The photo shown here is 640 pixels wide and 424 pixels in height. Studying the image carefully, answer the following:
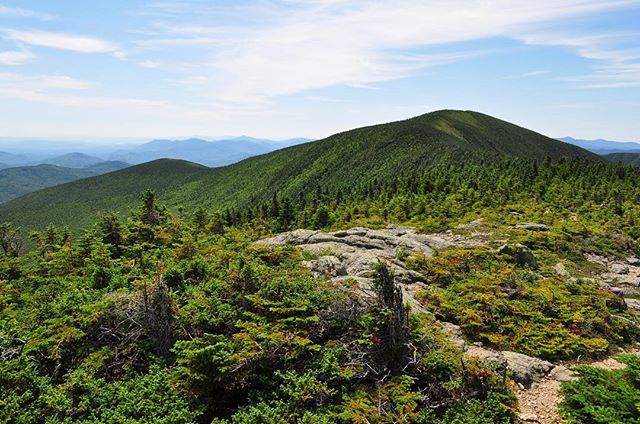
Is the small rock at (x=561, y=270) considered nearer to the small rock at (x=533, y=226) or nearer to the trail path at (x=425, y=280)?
the trail path at (x=425, y=280)

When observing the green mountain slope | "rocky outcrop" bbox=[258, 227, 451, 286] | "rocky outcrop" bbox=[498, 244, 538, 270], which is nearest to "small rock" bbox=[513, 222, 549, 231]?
"rocky outcrop" bbox=[258, 227, 451, 286]

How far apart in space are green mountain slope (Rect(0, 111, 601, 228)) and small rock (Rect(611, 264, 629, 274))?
197 ft

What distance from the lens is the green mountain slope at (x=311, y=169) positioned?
104m

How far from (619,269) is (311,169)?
343ft

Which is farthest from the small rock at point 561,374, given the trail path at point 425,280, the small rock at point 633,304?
the small rock at point 633,304

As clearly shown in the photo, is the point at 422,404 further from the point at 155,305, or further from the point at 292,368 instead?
the point at 155,305

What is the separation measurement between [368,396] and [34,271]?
19.2 m

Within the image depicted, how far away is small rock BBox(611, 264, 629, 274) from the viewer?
22.3 meters

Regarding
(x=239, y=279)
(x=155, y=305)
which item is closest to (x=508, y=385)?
(x=239, y=279)

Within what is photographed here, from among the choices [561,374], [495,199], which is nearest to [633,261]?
[495,199]

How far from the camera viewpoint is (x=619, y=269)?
22641 mm

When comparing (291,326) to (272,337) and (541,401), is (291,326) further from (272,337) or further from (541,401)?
(541,401)

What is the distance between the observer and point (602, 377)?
9625 mm

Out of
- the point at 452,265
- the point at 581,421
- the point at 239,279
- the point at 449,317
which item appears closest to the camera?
the point at 581,421
